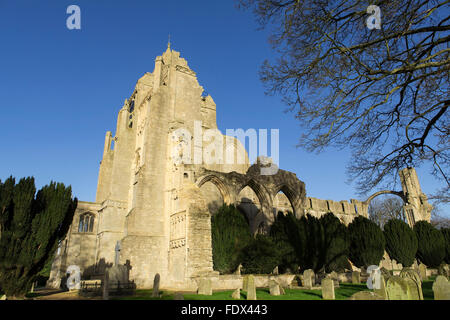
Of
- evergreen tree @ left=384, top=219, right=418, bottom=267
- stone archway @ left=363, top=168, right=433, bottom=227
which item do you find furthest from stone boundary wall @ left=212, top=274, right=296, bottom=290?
stone archway @ left=363, top=168, right=433, bottom=227

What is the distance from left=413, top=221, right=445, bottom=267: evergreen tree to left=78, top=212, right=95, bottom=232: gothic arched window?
25.1 m

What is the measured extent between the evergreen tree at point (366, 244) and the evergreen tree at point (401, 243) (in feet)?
4.98

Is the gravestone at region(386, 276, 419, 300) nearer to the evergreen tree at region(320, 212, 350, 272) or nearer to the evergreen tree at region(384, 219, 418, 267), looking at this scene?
the evergreen tree at region(320, 212, 350, 272)

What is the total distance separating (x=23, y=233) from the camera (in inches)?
386

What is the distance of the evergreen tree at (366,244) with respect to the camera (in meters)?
19.4

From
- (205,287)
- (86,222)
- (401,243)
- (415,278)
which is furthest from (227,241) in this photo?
(401,243)

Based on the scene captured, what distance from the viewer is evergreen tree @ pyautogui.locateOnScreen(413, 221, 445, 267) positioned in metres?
21.5

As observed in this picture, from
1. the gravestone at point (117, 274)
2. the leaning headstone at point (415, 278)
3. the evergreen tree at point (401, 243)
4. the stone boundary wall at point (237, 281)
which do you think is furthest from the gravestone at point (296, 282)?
the evergreen tree at point (401, 243)

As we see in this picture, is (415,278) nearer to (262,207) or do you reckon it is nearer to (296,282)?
(296,282)

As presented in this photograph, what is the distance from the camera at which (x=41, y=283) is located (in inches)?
1088

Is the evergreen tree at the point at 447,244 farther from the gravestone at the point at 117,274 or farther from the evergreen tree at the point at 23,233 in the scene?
the evergreen tree at the point at 23,233

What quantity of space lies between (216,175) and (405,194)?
24.9 m

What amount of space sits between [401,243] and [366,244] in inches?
129

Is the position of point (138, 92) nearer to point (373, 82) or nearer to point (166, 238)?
point (166, 238)
